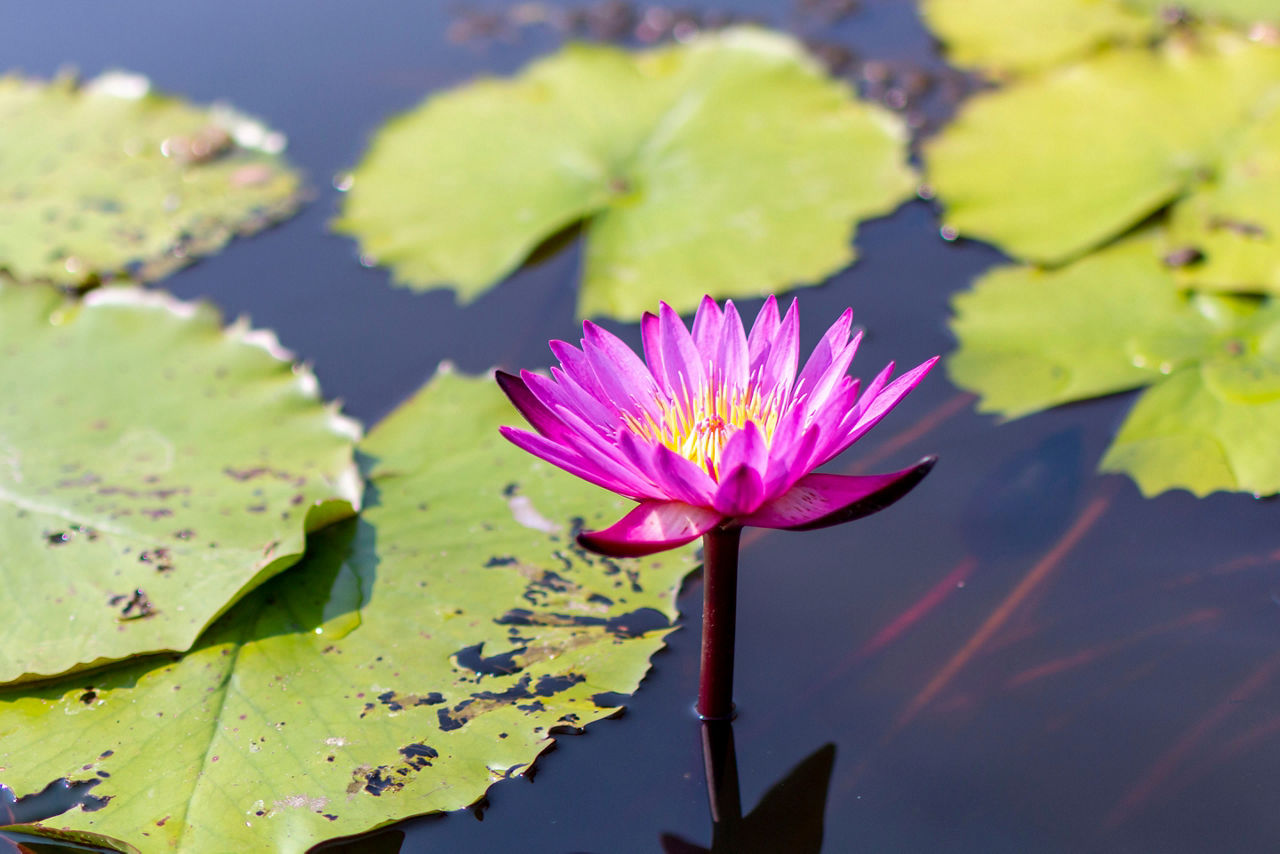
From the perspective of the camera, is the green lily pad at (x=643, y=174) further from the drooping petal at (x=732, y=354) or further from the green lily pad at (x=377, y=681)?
the drooping petal at (x=732, y=354)

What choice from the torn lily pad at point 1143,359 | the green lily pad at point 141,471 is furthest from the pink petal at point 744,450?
the torn lily pad at point 1143,359

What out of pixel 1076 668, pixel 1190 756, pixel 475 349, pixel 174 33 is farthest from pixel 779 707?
pixel 174 33

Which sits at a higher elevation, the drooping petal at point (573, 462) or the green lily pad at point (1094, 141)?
the drooping petal at point (573, 462)

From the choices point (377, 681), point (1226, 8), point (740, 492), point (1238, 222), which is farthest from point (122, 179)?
point (1226, 8)

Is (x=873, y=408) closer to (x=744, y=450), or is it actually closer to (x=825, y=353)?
(x=825, y=353)

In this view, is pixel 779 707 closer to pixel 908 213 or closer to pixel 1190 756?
pixel 1190 756
